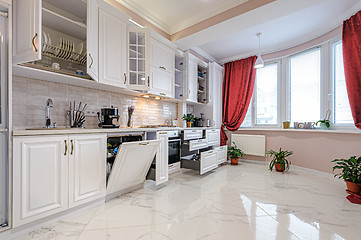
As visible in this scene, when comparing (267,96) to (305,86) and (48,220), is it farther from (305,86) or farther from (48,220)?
(48,220)

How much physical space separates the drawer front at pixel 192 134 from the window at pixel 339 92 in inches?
101

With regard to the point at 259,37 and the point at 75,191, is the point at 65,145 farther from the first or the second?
the point at 259,37

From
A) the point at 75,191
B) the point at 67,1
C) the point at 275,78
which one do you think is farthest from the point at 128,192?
the point at 275,78

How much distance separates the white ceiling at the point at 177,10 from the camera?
2.54 m

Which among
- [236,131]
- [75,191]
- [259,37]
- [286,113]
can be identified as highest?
[259,37]

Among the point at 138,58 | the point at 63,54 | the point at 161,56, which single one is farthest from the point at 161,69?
the point at 63,54

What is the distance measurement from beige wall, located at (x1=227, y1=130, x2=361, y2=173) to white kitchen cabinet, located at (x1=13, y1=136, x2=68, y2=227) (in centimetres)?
413

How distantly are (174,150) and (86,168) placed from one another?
1.41 metres

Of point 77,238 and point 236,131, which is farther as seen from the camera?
point 236,131

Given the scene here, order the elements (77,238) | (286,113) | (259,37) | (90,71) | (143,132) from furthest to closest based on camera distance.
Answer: (286,113) → (259,37) → (143,132) → (90,71) → (77,238)

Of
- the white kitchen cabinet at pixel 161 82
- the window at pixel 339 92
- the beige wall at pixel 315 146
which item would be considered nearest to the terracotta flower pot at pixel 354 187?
the beige wall at pixel 315 146

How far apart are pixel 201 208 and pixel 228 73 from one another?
12.2ft

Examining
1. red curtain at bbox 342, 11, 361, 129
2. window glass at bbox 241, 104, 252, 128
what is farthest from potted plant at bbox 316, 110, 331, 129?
window glass at bbox 241, 104, 252, 128

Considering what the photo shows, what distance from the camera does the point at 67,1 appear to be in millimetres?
1854
